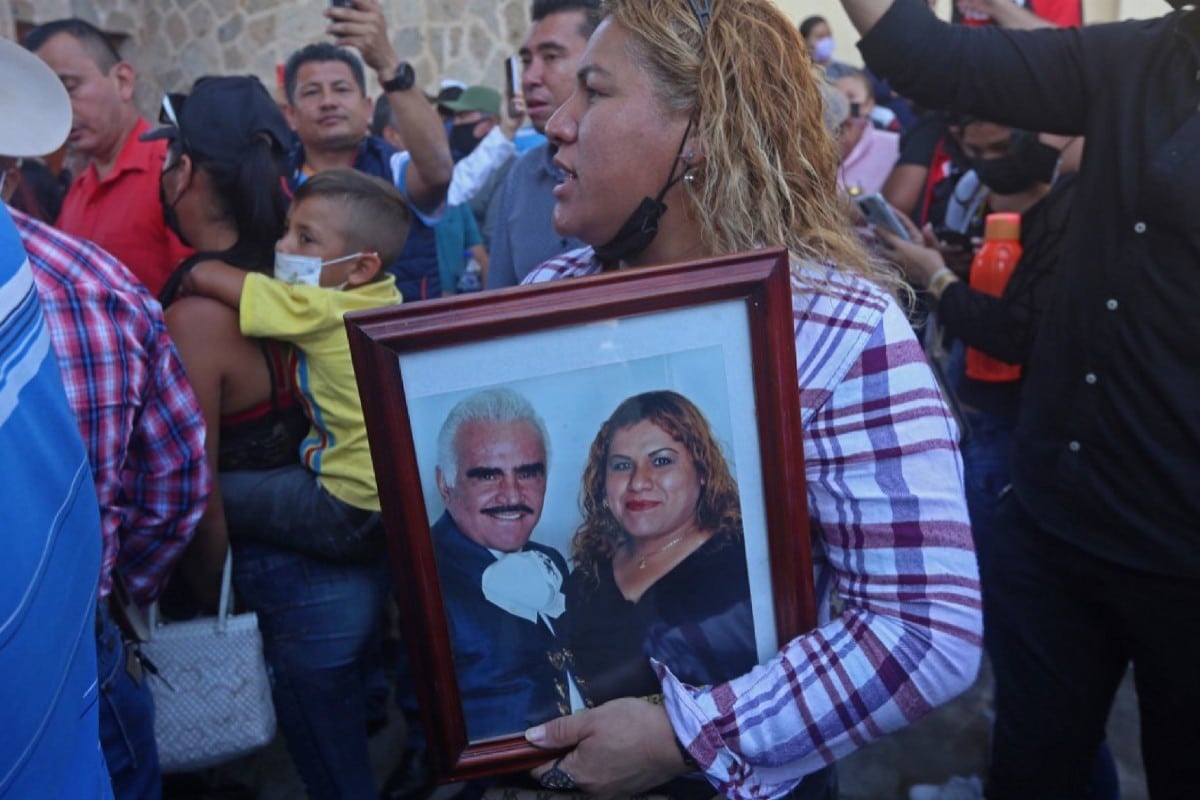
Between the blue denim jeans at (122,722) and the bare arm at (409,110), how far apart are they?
1.85m

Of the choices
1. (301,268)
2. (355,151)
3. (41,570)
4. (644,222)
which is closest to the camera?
(41,570)

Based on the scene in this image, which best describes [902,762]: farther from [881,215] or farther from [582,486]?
[582,486]

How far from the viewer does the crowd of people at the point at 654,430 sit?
43.3 inches

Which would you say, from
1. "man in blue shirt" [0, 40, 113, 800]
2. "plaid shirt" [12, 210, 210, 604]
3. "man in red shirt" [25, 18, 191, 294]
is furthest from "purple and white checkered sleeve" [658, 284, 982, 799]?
"man in red shirt" [25, 18, 191, 294]

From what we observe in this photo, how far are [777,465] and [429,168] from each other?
2.61 meters

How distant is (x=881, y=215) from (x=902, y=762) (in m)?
1.82

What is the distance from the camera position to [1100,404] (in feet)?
6.19

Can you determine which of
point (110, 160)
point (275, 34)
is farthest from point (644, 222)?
point (275, 34)

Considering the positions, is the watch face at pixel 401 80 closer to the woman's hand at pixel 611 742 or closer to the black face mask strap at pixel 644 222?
the black face mask strap at pixel 644 222

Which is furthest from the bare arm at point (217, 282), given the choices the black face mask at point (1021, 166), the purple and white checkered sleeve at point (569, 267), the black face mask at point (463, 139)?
the black face mask at point (463, 139)

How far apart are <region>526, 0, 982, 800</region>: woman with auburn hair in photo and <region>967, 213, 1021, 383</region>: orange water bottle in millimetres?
1710

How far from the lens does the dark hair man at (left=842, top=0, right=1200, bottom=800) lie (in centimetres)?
178

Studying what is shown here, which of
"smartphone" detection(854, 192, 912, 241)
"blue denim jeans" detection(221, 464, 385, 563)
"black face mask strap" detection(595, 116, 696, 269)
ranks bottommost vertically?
"blue denim jeans" detection(221, 464, 385, 563)

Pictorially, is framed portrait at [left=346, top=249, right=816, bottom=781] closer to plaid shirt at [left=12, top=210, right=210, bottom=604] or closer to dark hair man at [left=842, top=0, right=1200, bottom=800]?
plaid shirt at [left=12, top=210, right=210, bottom=604]
